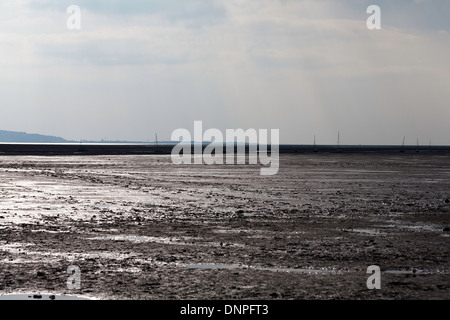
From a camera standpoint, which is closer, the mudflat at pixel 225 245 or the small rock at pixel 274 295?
the small rock at pixel 274 295

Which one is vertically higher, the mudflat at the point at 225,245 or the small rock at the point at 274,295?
the mudflat at the point at 225,245

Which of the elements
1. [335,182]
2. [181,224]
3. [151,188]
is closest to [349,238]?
[181,224]

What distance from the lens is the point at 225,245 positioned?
15.7 meters

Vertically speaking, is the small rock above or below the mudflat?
below

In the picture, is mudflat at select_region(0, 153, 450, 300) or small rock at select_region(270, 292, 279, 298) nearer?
small rock at select_region(270, 292, 279, 298)

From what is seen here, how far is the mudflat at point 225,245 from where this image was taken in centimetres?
1119

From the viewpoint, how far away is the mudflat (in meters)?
11.2

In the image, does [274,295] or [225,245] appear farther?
[225,245]

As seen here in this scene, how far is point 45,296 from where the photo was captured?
1051 centimetres
